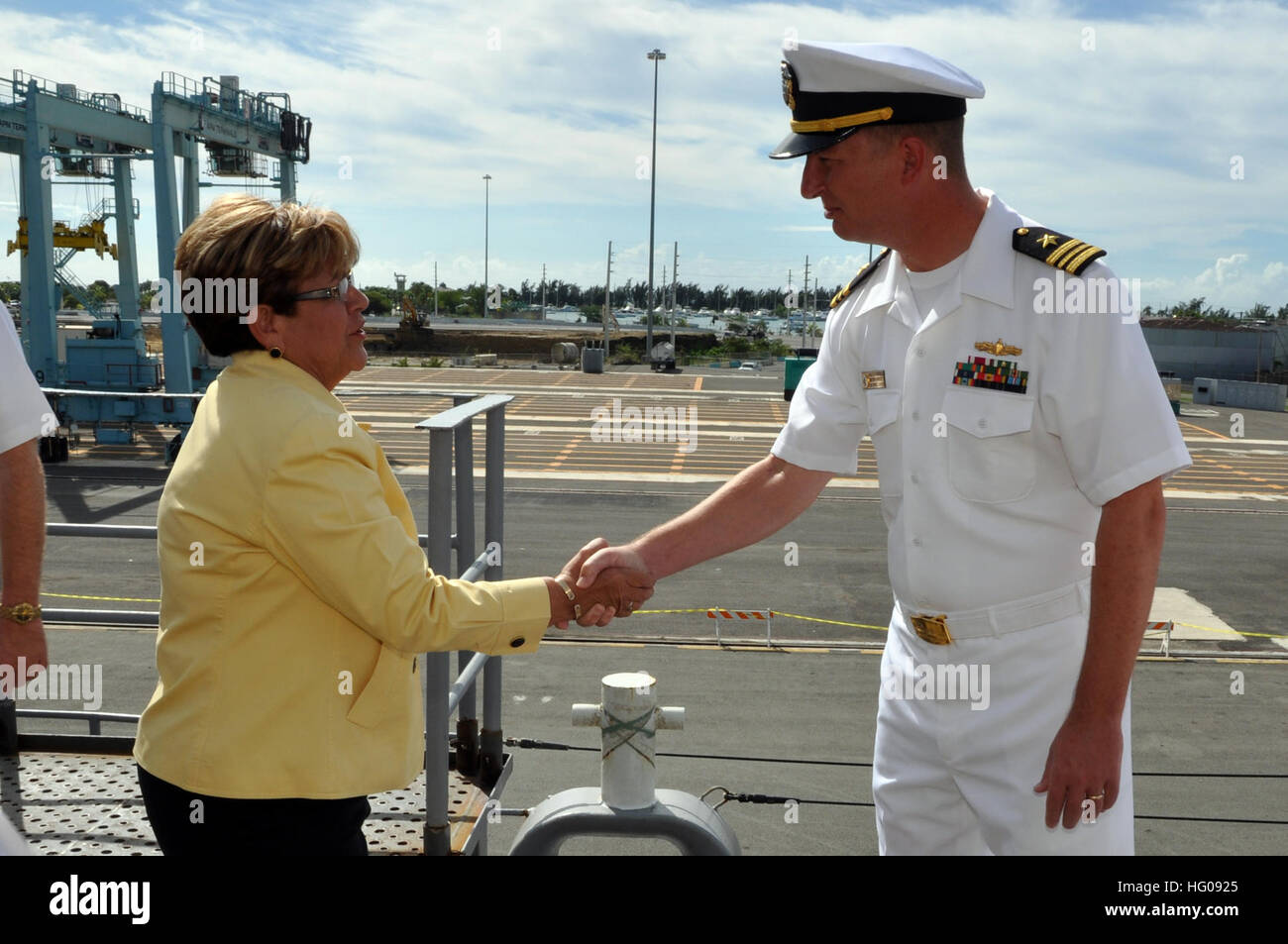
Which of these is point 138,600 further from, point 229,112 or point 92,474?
point 229,112

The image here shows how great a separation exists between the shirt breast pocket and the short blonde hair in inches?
56.0

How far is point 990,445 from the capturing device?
94.0 inches

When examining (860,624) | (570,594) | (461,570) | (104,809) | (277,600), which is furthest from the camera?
(860,624)

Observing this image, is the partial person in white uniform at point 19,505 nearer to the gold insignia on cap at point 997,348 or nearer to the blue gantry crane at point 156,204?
the gold insignia on cap at point 997,348

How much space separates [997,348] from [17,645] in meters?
2.88

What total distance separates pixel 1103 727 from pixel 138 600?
12278 millimetres

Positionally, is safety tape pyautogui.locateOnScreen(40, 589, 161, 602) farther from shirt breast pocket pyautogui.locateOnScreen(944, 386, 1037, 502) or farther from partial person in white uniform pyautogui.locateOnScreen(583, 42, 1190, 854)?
shirt breast pocket pyautogui.locateOnScreen(944, 386, 1037, 502)

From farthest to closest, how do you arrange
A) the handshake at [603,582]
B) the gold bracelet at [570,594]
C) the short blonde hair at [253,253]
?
the handshake at [603,582]
the gold bracelet at [570,594]
the short blonde hair at [253,253]

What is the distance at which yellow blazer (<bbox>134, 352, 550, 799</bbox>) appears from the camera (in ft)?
7.02

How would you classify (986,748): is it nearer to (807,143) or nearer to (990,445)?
(990,445)

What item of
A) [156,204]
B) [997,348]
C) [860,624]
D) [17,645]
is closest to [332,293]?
[997,348]

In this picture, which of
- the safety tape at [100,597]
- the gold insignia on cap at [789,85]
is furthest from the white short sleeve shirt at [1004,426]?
the safety tape at [100,597]

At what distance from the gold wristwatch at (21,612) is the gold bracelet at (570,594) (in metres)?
1.63

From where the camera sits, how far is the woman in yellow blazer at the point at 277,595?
2.15 meters
